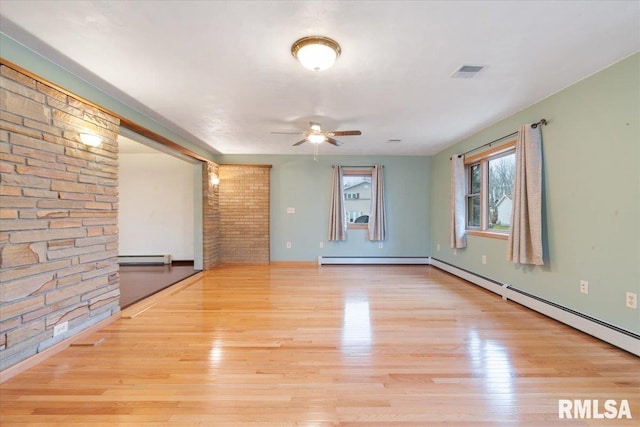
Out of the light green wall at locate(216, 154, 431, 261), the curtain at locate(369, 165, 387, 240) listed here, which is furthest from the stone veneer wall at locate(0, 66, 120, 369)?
the curtain at locate(369, 165, 387, 240)

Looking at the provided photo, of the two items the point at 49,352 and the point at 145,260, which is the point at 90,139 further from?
the point at 145,260

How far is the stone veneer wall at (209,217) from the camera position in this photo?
17.9 ft

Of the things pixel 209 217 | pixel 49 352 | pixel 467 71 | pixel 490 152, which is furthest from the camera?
pixel 209 217

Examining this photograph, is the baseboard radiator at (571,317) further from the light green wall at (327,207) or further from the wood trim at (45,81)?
the wood trim at (45,81)

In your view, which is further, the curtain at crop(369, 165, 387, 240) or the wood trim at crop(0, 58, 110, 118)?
the curtain at crop(369, 165, 387, 240)

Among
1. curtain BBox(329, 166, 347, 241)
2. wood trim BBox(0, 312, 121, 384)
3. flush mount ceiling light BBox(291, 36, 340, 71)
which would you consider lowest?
wood trim BBox(0, 312, 121, 384)

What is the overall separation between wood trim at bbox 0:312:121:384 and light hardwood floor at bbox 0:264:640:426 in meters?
0.05

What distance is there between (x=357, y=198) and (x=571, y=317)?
4152 millimetres

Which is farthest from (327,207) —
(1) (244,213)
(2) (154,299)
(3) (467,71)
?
(3) (467,71)

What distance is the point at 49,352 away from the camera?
219 centimetres

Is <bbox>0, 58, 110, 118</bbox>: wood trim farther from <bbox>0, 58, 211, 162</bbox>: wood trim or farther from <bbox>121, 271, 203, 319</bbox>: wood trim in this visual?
<bbox>121, 271, 203, 319</bbox>: wood trim

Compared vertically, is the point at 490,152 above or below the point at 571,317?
above

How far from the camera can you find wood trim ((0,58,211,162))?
2.03m

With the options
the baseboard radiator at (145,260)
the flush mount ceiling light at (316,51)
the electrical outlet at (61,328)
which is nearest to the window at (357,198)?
the baseboard radiator at (145,260)
